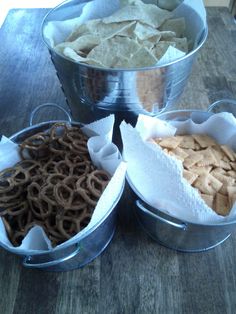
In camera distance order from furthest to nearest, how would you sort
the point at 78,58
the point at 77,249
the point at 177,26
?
the point at 177,26 → the point at 78,58 → the point at 77,249

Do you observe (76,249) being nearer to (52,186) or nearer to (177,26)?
(52,186)

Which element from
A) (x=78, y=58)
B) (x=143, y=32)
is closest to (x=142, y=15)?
(x=143, y=32)

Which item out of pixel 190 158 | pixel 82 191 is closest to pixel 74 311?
pixel 82 191

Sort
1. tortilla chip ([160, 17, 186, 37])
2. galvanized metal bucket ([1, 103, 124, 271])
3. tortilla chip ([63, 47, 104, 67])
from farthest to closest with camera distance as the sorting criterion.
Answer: tortilla chip ([160, 17, 186, 37]), tortilla chip ([63, 47, 104, 67]), galvanized metal bucket ([1, 103, 124, 271])

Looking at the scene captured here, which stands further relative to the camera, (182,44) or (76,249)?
(182,44)

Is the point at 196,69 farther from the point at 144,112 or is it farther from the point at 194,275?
the point at 194,275

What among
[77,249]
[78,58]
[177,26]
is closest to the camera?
[77,249]

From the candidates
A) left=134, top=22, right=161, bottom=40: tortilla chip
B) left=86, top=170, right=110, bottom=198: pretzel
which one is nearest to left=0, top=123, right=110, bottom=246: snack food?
left=86, top=170, right=110, bottom=198: pretzel

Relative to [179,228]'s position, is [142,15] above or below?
above

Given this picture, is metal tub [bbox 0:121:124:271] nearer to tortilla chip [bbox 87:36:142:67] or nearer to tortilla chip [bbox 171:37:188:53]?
tortilla chip [bbox 87:36:142:67]
